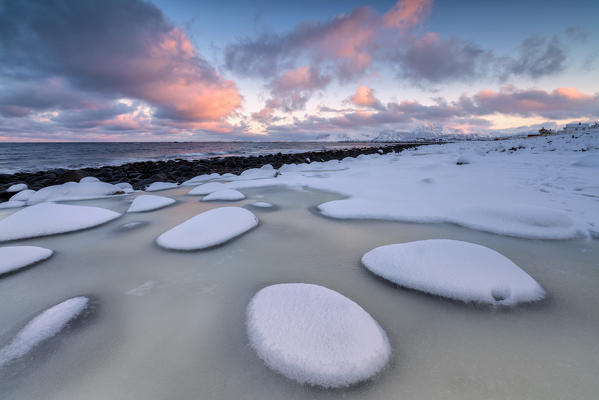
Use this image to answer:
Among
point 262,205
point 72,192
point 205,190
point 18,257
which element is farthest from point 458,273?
point 72,192

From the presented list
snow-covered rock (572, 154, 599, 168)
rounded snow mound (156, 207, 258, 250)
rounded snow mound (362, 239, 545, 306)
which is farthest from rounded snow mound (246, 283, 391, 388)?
snow-covered rock (572, 154, 599, 168)

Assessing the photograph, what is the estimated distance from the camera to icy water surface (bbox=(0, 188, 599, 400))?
915 millimetres

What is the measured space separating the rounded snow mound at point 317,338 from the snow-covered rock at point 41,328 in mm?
968

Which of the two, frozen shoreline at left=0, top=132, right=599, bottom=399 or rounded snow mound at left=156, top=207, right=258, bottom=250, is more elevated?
rounded snow mound at left=156, top=207, right=258, bottom=250

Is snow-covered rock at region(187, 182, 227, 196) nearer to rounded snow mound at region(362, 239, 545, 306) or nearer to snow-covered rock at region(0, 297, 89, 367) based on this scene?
snow-covered rock at region(0, 297, 89, 367)

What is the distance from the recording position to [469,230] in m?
2.54

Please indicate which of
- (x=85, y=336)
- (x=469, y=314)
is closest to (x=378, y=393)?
(x=469, y=314)

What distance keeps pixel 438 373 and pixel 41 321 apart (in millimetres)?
1908

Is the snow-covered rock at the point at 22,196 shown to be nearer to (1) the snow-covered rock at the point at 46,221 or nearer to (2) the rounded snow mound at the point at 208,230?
(1) the snow-covered rock at the point at 46,221

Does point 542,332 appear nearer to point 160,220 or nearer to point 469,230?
point 469,230

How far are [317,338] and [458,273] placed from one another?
1.03m

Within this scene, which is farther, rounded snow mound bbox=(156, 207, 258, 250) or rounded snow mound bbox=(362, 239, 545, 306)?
rounded snow mound bbox=(156, 207, 258, 250)

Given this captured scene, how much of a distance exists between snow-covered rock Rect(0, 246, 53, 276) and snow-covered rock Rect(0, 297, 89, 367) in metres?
0.86

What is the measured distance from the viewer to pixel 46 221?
272cm
